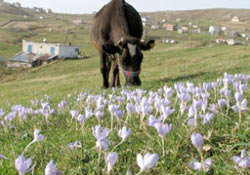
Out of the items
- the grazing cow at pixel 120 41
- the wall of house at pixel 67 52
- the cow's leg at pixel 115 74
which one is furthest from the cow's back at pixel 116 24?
the wall of house at pixel 67 52

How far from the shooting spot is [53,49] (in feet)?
374

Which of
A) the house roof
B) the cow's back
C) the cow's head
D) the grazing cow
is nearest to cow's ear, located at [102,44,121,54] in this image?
the grazing cow

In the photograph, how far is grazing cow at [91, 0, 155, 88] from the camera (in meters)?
10.5

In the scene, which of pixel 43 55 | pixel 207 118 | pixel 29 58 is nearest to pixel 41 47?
pixel 43 55

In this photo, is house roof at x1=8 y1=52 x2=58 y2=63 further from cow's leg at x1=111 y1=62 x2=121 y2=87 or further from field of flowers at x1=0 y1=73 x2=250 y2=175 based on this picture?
field of flowers at x1=0 y1=73 x2=250 y2=175

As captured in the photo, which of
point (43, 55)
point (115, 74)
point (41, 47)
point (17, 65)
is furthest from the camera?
point (41, 47)

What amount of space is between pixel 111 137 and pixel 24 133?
1.77m

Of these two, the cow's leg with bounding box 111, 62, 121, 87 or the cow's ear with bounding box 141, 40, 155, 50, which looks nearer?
the cow's ear with bounding box 141, 40, 155, 50

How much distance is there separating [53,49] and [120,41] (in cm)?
10819

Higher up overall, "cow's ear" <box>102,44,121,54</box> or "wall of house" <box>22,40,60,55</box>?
"cow's ear" <box>102,44,121,54</box>

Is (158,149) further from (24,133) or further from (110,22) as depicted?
(110,22)

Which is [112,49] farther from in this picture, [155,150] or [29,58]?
[29,58]

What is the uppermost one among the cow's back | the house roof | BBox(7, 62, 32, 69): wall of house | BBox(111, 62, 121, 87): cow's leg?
the cow's back

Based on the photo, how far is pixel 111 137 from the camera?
3.14 metres
